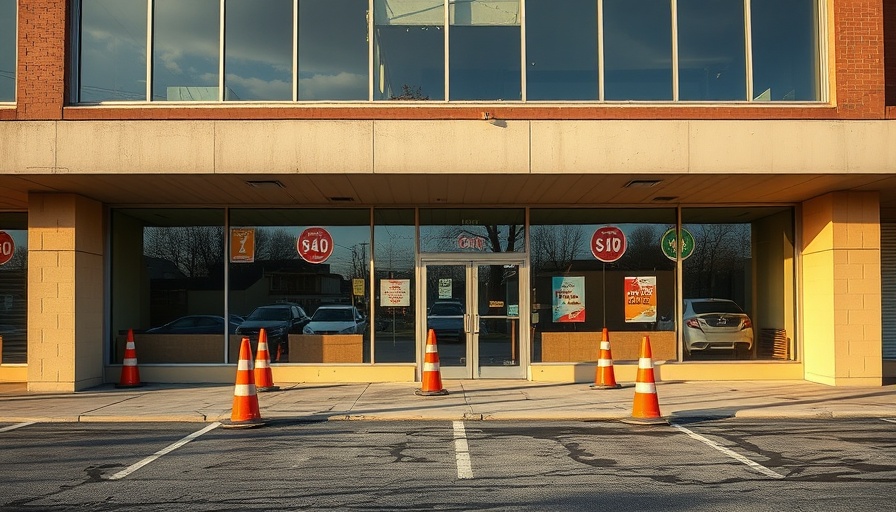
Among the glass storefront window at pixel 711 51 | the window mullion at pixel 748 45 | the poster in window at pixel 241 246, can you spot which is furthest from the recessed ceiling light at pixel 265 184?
the window mullion at pixel 748 45

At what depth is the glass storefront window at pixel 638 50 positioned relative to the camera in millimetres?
14125

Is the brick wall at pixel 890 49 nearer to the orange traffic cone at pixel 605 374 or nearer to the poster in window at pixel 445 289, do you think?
the orange traffic cone at pixel 605 374

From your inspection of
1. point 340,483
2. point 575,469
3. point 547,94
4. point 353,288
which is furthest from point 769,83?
point 340,483

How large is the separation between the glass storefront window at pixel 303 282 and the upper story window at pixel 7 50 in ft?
13.1

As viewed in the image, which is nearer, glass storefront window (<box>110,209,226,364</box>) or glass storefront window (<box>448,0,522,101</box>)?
glass storefront window (<box>448,0,522,101</box>)

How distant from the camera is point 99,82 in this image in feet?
46.2

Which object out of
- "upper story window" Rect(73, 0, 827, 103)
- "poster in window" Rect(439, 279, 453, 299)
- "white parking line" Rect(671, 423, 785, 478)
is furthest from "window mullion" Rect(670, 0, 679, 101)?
"white parking line" Rect(671, 423, 785, 478)

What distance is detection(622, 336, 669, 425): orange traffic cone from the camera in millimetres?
10750

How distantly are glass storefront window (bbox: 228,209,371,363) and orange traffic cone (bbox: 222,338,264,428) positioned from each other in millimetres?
4786

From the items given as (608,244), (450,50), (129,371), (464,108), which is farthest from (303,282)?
(608,244)

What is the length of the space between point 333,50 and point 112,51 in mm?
3501

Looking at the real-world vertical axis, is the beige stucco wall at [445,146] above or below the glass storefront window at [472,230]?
above

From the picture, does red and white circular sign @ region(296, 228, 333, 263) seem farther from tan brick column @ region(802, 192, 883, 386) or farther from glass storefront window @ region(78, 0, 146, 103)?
tan brick column @ region(802, 192, 883, 386)

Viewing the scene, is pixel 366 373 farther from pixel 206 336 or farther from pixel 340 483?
pixel 340 483
